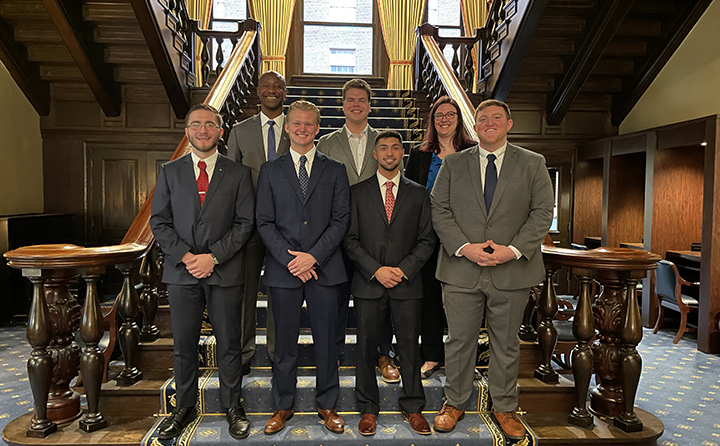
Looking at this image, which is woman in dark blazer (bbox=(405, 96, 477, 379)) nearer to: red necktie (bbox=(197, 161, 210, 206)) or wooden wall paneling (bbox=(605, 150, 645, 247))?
red necktie (bbox=(197, 161, 210, 206))

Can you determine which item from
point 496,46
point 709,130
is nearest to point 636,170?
point 709,130

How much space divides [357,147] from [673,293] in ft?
13.3

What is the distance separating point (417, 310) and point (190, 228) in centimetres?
121

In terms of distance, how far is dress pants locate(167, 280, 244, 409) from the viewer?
258 centimetres

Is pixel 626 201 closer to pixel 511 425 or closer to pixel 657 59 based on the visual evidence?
pixel 657 59

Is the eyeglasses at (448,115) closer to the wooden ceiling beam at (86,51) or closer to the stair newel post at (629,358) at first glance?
the stair newel post at (629,358)

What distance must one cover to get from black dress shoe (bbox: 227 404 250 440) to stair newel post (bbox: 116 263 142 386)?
2.46 ft

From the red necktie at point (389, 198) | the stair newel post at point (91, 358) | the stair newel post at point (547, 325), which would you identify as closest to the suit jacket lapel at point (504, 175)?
the red necktie at point (389, 198)

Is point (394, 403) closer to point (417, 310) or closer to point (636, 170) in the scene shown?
point (417, 310)

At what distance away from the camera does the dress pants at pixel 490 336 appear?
260cm

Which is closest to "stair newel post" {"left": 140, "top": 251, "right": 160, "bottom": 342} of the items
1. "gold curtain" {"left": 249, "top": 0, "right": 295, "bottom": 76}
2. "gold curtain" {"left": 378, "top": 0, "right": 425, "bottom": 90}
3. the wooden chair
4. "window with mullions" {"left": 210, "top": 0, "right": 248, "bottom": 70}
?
the wooden chair

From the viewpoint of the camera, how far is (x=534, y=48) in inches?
244

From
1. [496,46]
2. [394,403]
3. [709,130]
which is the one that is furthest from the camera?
[496,46]

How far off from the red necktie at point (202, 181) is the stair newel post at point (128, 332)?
695mm
